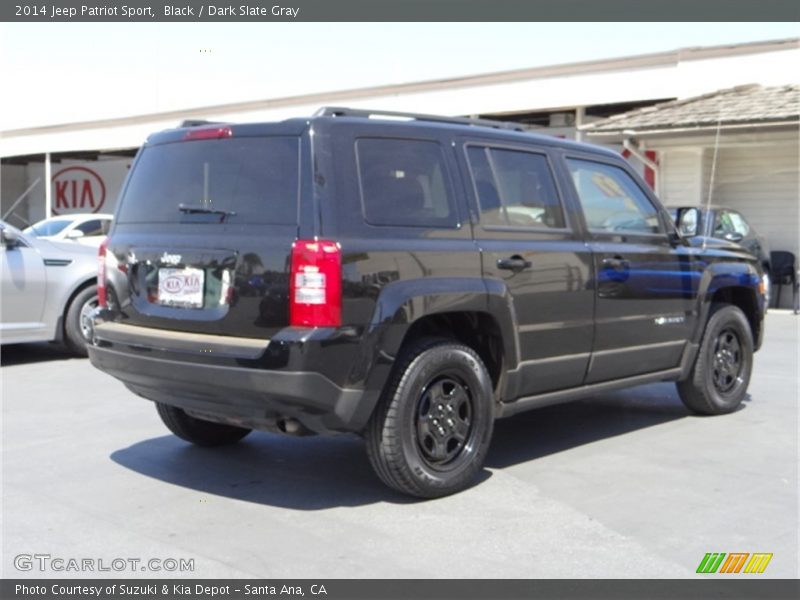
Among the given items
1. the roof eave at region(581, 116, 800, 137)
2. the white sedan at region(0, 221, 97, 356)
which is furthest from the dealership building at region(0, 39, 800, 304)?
the white sedan at region(0, 221, 97, 356)

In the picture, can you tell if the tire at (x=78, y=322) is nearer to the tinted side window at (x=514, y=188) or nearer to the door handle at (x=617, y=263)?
the tinted side window at (x=514, y=188)

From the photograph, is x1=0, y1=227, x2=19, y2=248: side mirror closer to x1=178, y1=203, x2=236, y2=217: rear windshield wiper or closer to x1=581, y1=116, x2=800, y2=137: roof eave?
x1=178, y1=203, x2=236, y2=217: rear windshield wiper

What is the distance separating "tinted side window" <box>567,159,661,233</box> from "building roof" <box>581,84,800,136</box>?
8.96 m

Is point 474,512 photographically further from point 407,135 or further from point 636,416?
point 636,416

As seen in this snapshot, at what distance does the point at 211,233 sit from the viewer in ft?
16.4

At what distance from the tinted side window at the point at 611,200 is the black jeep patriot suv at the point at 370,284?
0.07ft

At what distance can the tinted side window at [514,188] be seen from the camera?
18.2ft

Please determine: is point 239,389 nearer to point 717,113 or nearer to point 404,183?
point 404,183

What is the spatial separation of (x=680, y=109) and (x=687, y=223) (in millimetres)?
9839

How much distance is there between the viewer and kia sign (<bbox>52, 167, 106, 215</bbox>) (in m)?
34.5

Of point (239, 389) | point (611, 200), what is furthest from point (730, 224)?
point (239, 389)

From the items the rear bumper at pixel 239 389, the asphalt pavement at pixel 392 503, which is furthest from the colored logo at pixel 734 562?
the rear bumper at pixel 239 389

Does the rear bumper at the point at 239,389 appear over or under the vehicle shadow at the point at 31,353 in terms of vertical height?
over
